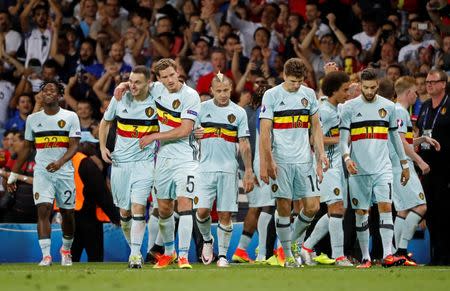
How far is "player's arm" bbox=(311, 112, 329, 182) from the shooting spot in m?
14.8

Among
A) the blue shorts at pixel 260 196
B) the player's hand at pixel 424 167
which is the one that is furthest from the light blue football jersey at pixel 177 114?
the player's hand at pixel 424 167

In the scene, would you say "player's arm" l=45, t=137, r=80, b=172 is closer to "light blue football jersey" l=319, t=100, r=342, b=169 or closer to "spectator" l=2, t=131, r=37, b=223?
"spectator" l=2, t=131, r=37, b=223

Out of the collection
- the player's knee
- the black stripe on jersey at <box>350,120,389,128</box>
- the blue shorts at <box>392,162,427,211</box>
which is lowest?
the player's knee

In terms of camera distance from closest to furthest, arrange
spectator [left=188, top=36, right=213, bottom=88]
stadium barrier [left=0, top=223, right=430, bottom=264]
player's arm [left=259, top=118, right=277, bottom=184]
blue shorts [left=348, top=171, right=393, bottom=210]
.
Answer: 1. player's arm [left=259, top=118, right=277, bottom=184]
2. blue shorts [left=348, top=171, right=393, bottom=210]
3. stadium barrier [left=0, top=223, right=430, bottom=264]
4. spectator [left=188, top=36, right=213, bottom=88]

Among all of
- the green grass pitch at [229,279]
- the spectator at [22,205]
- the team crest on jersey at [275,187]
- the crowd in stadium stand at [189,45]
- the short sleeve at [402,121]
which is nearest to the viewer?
the green grass pitch at [229,279]

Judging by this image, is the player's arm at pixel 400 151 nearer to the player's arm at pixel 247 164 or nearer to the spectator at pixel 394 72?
the player's arm at pixel 247 164

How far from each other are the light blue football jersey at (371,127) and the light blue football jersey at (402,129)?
83cm

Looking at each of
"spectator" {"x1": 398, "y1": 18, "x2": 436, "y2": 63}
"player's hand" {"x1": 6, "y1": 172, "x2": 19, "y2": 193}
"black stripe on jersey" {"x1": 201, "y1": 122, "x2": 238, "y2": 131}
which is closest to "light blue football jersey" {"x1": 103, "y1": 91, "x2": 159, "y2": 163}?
"black stripe on jersey" {"x1": 201, "y1": 122, "x2": 238, "y2": 131}

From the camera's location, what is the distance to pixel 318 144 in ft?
49.0

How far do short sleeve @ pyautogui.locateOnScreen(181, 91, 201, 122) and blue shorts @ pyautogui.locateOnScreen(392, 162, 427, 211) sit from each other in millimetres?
3459

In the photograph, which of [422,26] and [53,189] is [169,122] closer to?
[53,189]

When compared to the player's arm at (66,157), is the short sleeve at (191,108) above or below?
above

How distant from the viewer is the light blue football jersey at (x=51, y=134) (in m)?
16.6

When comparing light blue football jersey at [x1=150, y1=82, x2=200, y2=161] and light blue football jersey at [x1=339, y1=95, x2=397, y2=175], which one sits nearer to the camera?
light blue football jersey at [x1=150, y1=82, x2=200, y2=161]
